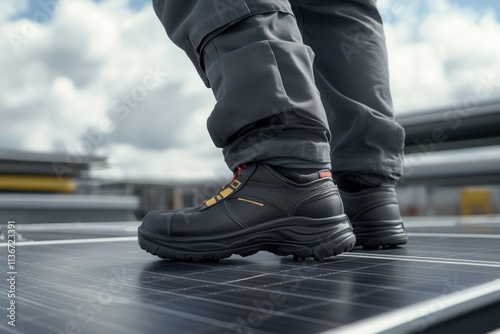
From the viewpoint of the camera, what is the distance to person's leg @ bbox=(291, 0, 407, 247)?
1203 mm

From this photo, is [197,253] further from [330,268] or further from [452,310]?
[452,310]

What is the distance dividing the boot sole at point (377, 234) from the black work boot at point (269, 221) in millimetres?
265

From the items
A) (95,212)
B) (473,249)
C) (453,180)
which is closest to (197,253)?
(473,249)

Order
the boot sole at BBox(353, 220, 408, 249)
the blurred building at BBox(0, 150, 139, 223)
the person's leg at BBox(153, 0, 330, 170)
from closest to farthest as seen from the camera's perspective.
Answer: the person's leg at BBox(153, 0, 330, 170), the boot sole at BBox(353, 220, 408, 249), the blurred building at BBox(0, 150, 139, 223)

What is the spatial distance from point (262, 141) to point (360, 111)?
15.0 inches

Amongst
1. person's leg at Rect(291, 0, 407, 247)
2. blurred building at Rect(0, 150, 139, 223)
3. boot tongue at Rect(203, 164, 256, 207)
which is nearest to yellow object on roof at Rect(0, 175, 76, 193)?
blurred building at Rect(0, 150, 139, 223)

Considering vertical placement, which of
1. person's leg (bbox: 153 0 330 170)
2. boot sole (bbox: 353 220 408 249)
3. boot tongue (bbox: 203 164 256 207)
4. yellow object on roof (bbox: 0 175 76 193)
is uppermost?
yellow object on roof (bbox: 0 175 76 193)

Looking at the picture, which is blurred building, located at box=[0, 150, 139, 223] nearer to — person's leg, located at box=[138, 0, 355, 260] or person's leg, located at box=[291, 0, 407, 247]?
person's leg, located at box=[291, 0, 407, 247]

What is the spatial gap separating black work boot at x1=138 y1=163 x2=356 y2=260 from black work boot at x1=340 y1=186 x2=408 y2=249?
26cm

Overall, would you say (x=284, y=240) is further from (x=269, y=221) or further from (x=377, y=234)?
(x=377, y=234)

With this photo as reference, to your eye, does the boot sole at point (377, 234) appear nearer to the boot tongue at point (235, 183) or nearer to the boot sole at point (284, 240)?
the boot sole at point (284, 240)

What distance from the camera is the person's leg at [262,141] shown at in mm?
896

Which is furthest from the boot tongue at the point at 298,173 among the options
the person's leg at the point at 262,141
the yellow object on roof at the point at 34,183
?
the yellow object on roof at the point at 34,183

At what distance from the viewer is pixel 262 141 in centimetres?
92
